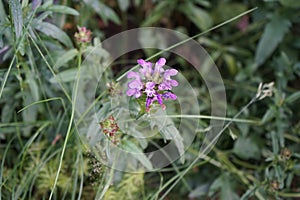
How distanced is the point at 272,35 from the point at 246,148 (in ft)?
1.23

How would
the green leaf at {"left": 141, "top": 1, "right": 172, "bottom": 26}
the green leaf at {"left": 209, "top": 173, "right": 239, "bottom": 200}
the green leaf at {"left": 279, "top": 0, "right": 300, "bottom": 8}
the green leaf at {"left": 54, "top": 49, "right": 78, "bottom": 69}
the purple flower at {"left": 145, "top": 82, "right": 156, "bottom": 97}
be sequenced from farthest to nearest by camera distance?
the green leaf at {"left": 141, "top": 1, "right": 172, "bottom": 26}, the green leaf at {"left": 279, "top": 0, "right": 300, "bottom": 8}, the green leaf at {"left": 209, "top": 173, "right": 239, "bottom": 200}, the green leaf at {"left": 54, "top": 49, "right": 78, "bottom": 69}, the purple flower at {"left": 145, "top": 82, "right": 156, "bottom": 97}

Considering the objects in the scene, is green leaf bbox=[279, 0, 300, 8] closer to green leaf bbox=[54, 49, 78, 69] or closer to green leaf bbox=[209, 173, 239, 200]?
green leaf bbox=[209, 173, 239, 200]

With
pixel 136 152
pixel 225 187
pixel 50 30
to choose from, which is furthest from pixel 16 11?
pixel 225 187

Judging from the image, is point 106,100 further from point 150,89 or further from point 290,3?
point 290,3

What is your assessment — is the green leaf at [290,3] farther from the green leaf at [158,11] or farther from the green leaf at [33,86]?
the green leaf at [33,86]

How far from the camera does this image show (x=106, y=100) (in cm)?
104

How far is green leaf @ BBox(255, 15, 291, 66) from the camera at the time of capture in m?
1.38

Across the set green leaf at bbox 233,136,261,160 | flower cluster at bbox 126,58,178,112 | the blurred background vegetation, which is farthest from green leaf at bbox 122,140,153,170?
green leaf at bbox 233,136,261,160

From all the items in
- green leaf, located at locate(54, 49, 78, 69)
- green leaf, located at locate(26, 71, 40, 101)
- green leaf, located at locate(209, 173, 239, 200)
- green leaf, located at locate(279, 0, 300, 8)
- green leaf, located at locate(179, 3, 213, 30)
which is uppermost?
green leaf, located at locate(179, 3, 213, 30)

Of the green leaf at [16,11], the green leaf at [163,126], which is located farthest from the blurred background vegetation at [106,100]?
the green leaf at [163,126]

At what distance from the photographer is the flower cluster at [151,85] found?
0.80 meters

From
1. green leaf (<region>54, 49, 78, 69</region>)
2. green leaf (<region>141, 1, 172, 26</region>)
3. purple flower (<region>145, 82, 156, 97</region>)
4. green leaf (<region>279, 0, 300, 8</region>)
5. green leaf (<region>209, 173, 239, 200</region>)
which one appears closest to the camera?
purple flower (<region>145, 82, 156, 97</region>)

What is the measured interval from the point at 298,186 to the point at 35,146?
2.41ft

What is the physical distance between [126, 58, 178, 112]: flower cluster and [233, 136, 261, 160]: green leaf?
483 millimetres
